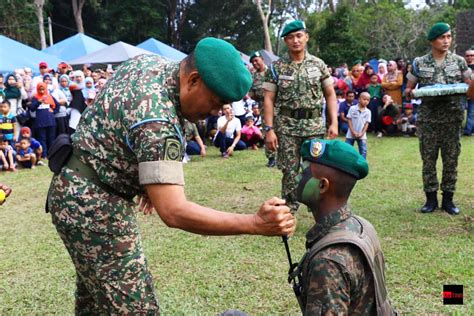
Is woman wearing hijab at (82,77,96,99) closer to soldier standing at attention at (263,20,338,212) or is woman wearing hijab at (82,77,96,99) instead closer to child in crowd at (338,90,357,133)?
child in crowd at (338,90,357,133)

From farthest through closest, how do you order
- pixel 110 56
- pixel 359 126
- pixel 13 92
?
pixel 110 56
pixel 13 92
pixel 359 126

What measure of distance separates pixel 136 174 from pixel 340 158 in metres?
0.90

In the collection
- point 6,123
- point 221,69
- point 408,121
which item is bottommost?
point 408,121

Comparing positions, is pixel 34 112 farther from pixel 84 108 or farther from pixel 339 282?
pixel 339 282

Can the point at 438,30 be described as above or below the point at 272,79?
above

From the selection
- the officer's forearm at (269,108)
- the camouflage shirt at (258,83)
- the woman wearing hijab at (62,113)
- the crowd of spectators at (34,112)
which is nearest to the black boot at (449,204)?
the officer's forearm at (269,108)

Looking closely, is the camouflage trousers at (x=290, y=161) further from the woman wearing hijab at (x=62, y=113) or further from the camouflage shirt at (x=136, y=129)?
the woman wearing hijab at (x=62, y=113)

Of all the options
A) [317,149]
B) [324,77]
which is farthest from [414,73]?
[317,149]

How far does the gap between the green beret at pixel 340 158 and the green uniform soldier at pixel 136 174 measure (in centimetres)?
38

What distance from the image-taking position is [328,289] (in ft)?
6.38

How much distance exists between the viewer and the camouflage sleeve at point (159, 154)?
75.0 inches

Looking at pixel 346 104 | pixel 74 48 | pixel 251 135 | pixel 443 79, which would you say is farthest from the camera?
pixel 74 48

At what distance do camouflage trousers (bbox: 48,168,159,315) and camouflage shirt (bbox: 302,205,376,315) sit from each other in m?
0.74

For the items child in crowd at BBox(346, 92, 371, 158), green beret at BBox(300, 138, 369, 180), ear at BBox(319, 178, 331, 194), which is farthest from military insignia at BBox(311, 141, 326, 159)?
child in crowd at BBox(346, 92, 371, 158)
